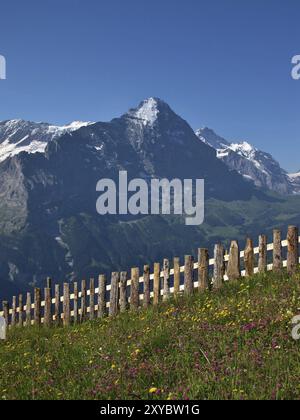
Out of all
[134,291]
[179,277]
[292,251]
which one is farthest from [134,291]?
[292,251]

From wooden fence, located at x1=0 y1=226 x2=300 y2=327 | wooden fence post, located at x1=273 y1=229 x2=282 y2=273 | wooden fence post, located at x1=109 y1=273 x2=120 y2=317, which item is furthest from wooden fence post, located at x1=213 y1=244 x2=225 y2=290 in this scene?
wooden fence post, located at x1=109 y1=273 x2=120 y2=317

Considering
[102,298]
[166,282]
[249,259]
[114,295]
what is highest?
[249,259]

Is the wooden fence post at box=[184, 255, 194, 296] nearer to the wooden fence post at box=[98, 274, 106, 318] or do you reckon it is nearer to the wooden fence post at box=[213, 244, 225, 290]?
the wooden fence post at box=[213, 244, 225, 290]

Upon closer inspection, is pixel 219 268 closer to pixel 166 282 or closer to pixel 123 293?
pixel 166 282

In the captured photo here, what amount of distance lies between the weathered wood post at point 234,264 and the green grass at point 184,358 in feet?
8.91

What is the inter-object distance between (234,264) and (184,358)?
8.18 metres

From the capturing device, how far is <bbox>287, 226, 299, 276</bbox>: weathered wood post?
15445 mm

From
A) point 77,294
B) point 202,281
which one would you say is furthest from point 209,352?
point 77,294

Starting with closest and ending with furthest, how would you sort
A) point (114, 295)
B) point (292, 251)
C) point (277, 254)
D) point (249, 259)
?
1. point (292, 251)
2. point (277, 254)
3. point (249, 259)
4. point (114, 295)

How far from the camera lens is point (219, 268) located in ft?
54.7

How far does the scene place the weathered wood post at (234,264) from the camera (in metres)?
16.6

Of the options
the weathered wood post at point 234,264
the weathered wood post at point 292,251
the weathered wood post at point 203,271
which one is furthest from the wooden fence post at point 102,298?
the weathered wood post at point 292,251

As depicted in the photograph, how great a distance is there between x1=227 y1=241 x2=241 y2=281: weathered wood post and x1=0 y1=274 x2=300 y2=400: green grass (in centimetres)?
272

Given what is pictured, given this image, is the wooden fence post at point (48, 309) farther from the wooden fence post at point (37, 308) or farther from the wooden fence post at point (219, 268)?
the wooden fence post at point (219, 268)
